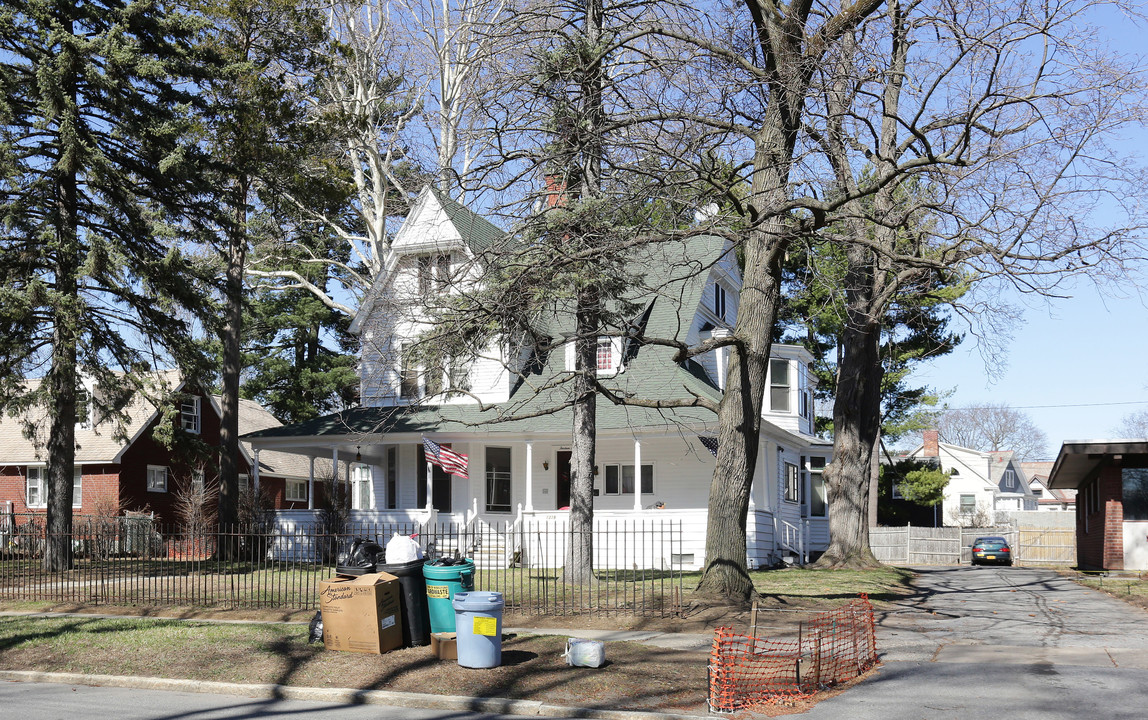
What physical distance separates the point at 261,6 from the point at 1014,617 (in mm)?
23905

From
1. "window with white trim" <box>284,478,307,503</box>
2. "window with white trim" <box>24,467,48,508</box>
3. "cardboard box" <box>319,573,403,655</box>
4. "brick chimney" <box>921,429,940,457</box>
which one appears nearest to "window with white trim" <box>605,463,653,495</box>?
"cardboard box" <box>319,573,403,655</box>

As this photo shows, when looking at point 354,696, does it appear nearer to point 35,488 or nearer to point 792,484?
point 792,484

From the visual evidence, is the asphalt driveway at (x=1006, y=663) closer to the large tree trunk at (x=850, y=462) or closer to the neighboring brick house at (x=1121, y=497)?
the large tree trunk at (x=850, y=462)

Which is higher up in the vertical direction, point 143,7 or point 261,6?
point 261,6

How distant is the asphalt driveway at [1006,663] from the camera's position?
919 cm

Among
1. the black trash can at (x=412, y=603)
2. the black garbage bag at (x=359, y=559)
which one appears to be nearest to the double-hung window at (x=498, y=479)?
the black garbage bag at (x=359, y=559)

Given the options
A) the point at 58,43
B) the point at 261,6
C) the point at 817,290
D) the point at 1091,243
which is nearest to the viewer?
the point at 1091,243

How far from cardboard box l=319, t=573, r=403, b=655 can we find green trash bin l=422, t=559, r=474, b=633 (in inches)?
15.5

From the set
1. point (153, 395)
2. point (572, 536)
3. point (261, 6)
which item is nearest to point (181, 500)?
point (153, 395)

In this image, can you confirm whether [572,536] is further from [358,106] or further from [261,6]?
[358,106]

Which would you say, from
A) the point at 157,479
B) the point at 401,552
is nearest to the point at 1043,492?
the point at 157,479

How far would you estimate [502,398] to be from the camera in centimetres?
2825

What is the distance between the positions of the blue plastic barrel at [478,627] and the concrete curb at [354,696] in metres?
1.06

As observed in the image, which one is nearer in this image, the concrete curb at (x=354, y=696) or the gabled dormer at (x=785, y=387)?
the concrete curb at (x=354, y=696)
